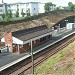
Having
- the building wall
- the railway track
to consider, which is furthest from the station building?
the railway track

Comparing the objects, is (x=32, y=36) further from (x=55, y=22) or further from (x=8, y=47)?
(x=55, y=22)

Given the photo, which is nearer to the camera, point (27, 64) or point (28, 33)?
point (27, 64)

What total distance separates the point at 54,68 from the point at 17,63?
7.56 m

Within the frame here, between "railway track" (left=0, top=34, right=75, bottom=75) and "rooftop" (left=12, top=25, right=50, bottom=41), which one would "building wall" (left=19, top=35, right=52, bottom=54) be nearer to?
"rooftop" (left=12, top=25, right=50, bottom=41)

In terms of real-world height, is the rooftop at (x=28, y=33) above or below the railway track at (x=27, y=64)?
above

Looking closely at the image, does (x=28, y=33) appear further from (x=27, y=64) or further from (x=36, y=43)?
(x=27, y=64)

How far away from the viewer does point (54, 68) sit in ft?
88.3

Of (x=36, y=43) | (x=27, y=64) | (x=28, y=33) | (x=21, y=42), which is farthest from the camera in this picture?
(x=36, y=43)

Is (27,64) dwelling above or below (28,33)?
below

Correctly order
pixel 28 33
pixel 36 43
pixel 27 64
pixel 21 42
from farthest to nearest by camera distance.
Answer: pixel 36 43 < pixel 28 33 < pixel 21 42 < pixel 27 64

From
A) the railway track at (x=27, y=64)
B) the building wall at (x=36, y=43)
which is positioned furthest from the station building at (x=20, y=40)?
the railway track at (x=27, y=64)

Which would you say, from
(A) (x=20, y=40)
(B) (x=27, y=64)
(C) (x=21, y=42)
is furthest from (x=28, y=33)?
(B) (x=27, y=64)

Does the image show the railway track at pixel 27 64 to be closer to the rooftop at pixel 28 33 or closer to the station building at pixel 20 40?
the station building at pixel 20 40

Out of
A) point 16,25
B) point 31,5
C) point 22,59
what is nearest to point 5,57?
point 22,59
